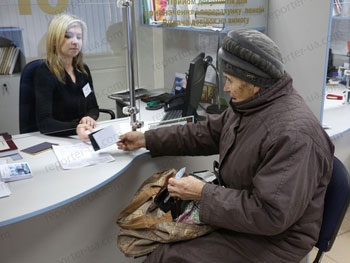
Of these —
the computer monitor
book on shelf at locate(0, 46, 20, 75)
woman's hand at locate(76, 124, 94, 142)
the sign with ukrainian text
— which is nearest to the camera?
woman's hand at locate(76, 124, 94, 142)

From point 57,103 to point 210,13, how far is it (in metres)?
1.06

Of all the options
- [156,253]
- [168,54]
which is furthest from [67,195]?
[168,54]

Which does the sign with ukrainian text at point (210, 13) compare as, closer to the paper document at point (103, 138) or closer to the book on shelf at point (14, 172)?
the paper document at point (103, 138)

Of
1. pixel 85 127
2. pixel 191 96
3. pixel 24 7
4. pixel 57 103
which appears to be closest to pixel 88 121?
pixel 85 127

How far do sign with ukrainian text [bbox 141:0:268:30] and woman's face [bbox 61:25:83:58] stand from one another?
741 mm

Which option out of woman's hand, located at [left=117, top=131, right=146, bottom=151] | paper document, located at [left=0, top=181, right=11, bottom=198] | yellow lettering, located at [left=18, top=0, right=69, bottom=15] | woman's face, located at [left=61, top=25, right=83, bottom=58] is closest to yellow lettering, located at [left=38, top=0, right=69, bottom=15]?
yellow lettering, located at [left=18, top=0, right=69, bottom=15]

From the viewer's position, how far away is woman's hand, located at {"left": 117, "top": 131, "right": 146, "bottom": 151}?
5.77 ft

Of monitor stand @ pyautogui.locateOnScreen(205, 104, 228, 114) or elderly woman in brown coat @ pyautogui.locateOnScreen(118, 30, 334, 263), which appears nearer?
elderly woman in brown coat @ pyautogui.locateOnScreen(118, 30, 334, 263)

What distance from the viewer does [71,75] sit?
2139 mm

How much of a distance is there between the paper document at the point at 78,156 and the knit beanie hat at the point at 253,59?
716mm

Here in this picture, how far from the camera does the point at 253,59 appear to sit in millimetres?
1255

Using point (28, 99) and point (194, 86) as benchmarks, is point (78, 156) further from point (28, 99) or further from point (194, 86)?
point (194, 86)

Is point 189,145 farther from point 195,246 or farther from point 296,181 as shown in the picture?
point 296,181

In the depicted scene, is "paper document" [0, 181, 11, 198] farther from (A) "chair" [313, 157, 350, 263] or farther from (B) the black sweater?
(A) "chair" [313, 157, 350, 263]
